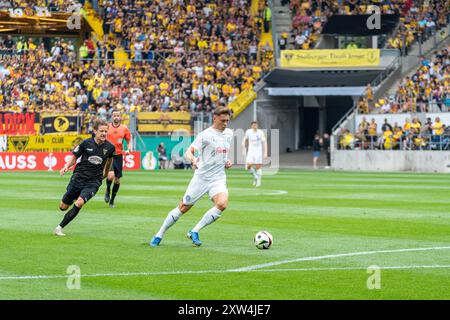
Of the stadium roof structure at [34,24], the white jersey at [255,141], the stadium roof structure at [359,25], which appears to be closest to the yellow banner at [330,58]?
the stadium roof structure at [359,25]

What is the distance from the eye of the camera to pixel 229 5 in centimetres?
6450

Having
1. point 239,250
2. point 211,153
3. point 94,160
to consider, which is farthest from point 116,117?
point 239,250

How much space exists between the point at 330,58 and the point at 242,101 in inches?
234

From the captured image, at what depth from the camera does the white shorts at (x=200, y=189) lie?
51.9 feet

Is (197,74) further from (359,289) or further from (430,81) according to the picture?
(359,289)

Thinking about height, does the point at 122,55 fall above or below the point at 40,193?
above

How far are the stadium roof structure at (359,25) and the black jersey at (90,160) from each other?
141ft

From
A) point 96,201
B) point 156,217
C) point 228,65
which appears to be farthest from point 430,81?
point 156,217

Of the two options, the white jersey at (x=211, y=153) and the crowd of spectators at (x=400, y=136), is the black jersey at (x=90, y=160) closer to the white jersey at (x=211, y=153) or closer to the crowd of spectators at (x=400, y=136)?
the white jersey at (x=211, y=153)

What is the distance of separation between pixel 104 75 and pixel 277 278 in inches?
1837

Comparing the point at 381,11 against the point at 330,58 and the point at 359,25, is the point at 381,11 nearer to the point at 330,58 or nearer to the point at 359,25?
the point at 359,25

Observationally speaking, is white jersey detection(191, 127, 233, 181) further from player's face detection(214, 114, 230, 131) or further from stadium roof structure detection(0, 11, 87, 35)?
stadium roof structure detection(0, 11, 87, 35)

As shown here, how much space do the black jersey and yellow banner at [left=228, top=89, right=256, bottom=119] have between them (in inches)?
1572

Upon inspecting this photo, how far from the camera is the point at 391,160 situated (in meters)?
49.2
